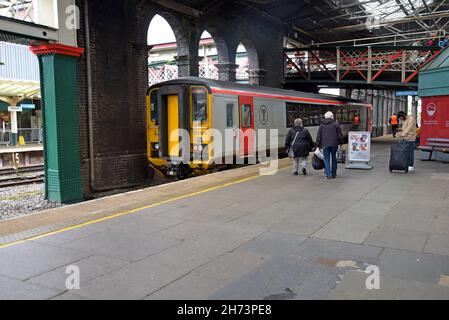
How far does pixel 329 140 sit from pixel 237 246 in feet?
18.7

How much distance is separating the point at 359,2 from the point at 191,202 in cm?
1739

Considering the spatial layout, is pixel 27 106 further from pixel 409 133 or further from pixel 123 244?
pixel 123 244

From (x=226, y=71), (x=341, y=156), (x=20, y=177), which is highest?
(x=226, y=71)

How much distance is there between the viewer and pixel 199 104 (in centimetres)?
1237

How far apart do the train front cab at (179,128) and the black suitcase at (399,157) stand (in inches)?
200

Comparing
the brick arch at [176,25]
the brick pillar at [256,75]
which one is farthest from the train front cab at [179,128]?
the brick pillar at [256,75]

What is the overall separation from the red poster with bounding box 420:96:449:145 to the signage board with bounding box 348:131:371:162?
12.1 feet

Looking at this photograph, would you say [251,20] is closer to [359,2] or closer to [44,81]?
[359,2]

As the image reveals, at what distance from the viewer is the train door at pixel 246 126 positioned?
1368 centimetres

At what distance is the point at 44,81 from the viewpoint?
10.1 meters

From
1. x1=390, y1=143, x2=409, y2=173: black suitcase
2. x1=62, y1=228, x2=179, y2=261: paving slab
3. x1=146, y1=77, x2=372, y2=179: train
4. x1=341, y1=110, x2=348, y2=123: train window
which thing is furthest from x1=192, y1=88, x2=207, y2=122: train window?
x1=341, y1=110, x2=348, y2=123: train window

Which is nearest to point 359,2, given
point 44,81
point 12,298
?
point 44,81

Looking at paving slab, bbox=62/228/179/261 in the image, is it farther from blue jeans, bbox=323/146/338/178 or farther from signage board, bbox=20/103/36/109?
signage board, bbox=20/103/36/109

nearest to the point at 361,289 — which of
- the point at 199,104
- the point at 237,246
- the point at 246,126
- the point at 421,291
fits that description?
the point at 421,291
